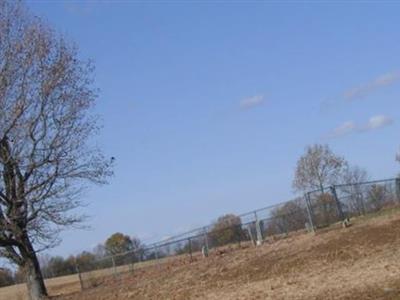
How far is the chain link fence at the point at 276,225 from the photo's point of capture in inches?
1225

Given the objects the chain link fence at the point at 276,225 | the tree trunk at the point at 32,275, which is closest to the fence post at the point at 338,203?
the chain link fence at the point at 276,225

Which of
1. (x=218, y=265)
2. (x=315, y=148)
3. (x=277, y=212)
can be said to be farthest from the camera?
(x=315, y=148)

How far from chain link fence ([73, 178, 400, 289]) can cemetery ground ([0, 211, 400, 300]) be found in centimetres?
504

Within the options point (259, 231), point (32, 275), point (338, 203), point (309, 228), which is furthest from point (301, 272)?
point (32, 275)

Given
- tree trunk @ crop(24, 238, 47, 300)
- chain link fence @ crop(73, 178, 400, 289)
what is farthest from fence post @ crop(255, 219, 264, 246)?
tree trunk @ crop(24, 238, 47, 300)

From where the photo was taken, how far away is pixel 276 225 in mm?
35281

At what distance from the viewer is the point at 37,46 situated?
95.0 ft

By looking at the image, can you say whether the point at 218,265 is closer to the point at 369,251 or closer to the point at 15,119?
the point at 369,251

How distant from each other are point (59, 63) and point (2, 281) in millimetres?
63642

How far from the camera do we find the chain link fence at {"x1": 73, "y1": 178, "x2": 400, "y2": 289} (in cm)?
3111

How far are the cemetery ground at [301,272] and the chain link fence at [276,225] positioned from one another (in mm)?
5044

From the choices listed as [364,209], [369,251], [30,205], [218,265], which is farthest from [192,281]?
[364,209]

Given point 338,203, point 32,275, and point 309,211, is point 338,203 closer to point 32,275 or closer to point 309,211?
point 309,211

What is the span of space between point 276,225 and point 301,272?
1681 centimetres
